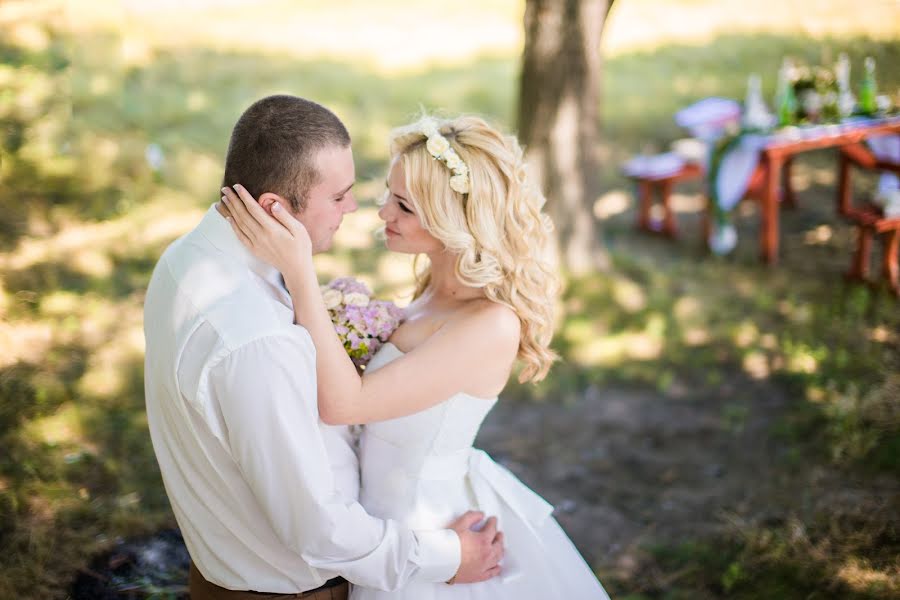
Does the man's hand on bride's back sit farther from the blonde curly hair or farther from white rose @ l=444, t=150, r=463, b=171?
white rose @ l=444, t=150, r=463, b=171

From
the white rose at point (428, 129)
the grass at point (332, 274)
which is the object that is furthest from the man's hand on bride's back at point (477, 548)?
the grass at point (332, 274)

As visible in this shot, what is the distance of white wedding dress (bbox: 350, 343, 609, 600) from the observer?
2713mm

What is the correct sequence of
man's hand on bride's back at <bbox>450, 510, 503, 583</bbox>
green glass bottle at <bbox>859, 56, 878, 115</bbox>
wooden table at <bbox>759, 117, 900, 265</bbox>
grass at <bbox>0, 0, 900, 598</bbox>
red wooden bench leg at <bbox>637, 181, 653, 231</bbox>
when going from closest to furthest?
man's hand on bride's back at <bbox>450, 510, 503, 583</bbox>
grass at <bbox>0, 0, 900, 598</bbox>
wooden table at <bbox>759, 117, 900, 265</bbox>
green glass bottle at <bbox>859, 56, 878, 115</bbox>
red wooden bench leg at <bbox>637, 181, 653, 231</bbox>

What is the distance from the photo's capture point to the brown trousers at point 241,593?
2361mm

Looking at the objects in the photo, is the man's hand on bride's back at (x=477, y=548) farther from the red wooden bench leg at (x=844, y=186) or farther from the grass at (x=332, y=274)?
the red wooden bench leg at (x=844, y=186)

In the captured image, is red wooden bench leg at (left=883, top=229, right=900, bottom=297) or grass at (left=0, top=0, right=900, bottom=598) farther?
red wooden bench leg at (left=883, top=229, right=900, bottom=297)

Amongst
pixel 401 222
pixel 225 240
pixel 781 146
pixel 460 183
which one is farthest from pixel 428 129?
pixel 781 146

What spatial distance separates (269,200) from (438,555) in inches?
46.0

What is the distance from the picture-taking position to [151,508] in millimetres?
4277

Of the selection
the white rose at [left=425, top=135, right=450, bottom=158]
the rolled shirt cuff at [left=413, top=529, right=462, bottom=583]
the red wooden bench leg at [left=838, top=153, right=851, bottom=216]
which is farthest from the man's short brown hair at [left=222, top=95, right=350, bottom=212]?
the red wooden bench leg at [left=838, top=153, right=851, bottom=216]

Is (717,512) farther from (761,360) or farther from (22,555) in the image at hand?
(22,555)

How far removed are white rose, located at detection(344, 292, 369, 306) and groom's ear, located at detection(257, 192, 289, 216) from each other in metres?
0.61

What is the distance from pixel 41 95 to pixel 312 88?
4.84 metres

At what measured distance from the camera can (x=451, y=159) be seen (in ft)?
9.11
